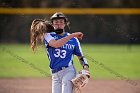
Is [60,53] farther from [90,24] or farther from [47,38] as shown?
[90,24]

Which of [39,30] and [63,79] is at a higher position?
[39,30]

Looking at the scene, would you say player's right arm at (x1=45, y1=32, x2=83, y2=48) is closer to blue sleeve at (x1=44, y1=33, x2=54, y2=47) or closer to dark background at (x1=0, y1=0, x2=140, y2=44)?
blue sleeve at (x1=44, y1=33, x2=54, y2=47)

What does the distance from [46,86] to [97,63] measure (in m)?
5.17

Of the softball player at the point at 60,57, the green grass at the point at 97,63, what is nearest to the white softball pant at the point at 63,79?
the softball player at the point at 60,57

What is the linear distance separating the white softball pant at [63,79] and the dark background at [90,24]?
1418cm

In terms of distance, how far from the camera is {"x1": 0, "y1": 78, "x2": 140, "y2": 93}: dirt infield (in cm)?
887

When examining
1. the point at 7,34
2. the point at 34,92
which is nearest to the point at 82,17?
the point at 7,34

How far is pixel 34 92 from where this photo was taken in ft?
28.5

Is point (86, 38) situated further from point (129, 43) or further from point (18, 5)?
point (18, 5)

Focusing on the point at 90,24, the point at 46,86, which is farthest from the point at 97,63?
the point at 90,24

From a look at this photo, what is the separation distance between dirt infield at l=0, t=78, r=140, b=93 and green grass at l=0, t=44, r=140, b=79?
3.07 feet

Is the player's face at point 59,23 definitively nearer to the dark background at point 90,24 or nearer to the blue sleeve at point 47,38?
the blue sleeve at point 47,38

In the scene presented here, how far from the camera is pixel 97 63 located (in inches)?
575

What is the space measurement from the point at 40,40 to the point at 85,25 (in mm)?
15464
